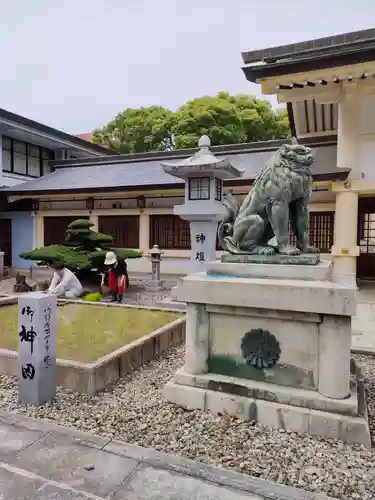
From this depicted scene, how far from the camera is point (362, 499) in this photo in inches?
104

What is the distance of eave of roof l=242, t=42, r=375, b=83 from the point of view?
9016mm

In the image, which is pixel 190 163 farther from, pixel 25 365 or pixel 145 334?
pixel 25 365

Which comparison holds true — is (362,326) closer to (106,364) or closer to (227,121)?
(106,364)

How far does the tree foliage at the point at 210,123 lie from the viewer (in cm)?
2353

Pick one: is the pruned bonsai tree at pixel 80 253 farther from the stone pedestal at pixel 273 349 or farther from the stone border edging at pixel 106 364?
the stone pedestal at pixel 273 349

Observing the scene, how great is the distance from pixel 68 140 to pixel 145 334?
56.4 ft

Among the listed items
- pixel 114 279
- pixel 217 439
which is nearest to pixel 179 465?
pixel 217 439

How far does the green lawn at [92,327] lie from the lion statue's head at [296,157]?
3.56m

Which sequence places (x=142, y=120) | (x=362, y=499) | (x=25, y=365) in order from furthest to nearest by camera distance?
1. (x=142, y=120)
2. (x=25, y=365)
3. (x=362, y=499)

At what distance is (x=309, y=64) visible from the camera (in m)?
9.48

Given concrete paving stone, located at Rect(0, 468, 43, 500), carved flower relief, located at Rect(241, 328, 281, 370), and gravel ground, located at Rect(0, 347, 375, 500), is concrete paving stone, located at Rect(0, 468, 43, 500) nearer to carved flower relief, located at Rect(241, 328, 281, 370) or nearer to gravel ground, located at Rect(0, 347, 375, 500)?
gravel ground, located at Rect(0, 347, 375, 500)

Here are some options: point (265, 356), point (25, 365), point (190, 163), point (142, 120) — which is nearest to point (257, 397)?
point (265, 356)

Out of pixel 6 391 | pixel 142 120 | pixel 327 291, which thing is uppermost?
pixel 142 120

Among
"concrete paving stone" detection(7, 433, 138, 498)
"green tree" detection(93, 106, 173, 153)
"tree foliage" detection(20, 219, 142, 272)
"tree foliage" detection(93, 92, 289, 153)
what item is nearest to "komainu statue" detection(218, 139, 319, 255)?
"concrete paving stone" detection(7, 433, 138, 498)
